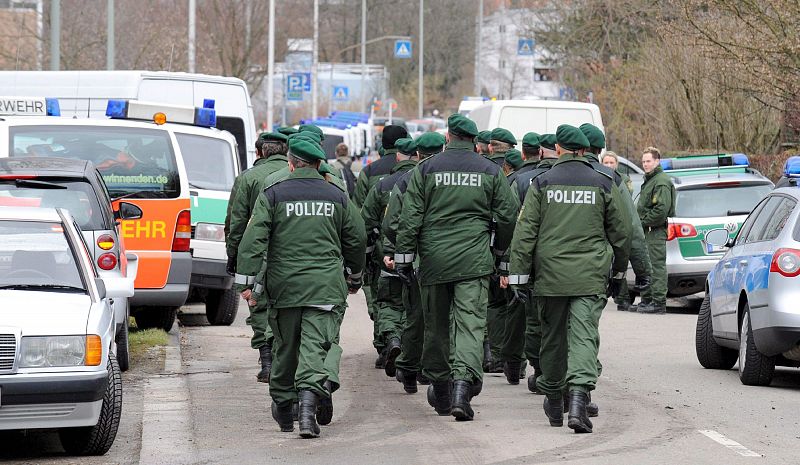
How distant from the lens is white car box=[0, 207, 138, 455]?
7695 mm

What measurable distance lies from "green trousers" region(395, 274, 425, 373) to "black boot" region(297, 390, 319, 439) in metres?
Result: 1.70

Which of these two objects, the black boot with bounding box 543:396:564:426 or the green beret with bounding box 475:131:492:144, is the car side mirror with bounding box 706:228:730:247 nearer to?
the green beret with bounding box 475:131:492:144

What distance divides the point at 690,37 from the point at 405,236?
14.0 m

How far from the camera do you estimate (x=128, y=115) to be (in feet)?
50.8

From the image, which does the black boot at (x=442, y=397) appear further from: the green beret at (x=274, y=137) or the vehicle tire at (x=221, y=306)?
the vehicle tire at (x=221, y=306)

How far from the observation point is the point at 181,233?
13.4 meters

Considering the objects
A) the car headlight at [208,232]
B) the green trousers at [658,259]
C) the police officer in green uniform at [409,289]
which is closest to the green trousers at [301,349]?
the police officer in green uniform at [409,289]

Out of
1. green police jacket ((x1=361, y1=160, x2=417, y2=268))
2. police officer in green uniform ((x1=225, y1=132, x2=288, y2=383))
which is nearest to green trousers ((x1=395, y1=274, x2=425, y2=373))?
police officer in green uniform ((x1=225, y1=132, x2=288, y2=383))

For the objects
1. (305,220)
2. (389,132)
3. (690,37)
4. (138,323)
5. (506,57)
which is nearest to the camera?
(305,220)

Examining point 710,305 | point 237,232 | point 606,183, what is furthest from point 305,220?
point 710,305

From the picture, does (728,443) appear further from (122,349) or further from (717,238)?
(122,349)

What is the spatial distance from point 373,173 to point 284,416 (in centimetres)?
402

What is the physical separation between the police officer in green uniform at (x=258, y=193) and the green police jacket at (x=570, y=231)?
190 cm

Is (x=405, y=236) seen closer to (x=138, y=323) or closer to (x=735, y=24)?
(x=138, y=323)
